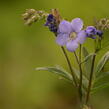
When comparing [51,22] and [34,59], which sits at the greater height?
[51,22]

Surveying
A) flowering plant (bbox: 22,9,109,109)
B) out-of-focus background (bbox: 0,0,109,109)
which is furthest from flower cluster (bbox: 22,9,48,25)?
out-of-focus background (bbox: 0,0,109,109)

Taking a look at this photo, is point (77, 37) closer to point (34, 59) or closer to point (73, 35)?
point (73, 35)

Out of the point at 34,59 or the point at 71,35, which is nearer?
the point at 71,35

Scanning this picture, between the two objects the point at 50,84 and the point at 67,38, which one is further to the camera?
the point at 50,84

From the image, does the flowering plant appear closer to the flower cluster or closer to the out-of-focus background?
the flower cluster

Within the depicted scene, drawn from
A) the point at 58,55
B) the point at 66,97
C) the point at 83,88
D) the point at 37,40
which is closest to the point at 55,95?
the point at 66,97

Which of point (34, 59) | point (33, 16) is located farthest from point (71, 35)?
point (34, 59)

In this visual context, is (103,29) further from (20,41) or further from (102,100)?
(20,41)
